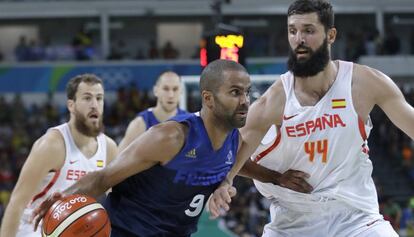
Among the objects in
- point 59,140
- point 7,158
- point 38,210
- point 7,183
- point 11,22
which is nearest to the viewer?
point 38,210

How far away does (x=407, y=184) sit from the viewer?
72.4ft

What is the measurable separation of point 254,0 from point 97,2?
5.61 m

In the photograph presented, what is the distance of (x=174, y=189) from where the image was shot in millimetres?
4777

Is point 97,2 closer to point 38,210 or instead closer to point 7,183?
point 7,183

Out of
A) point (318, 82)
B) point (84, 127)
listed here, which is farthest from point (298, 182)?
point (84, 127)

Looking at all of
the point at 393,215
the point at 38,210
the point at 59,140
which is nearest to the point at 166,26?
the point at 393,215

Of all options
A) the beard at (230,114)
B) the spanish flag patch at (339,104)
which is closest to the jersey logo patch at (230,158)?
the beard at (230,114)

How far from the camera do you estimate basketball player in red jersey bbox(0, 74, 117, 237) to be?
6.18 metres

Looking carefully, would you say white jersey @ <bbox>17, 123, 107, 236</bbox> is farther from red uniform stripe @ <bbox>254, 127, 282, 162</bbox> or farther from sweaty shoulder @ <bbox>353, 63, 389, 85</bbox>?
sweaty shoulder @ <bbox>353, 63, 389, 85</bbox>

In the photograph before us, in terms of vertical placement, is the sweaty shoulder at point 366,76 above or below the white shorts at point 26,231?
above

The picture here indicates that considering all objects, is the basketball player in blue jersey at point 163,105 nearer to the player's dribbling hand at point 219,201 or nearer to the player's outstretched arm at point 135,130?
the player's outstretched arm at point 135,130

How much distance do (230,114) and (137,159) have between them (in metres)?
0.64

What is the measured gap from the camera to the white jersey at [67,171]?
6473 mm

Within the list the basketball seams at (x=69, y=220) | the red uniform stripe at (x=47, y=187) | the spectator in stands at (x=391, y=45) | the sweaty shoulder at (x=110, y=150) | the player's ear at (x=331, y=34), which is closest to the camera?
the basketball seams at (x=69, y=220)
